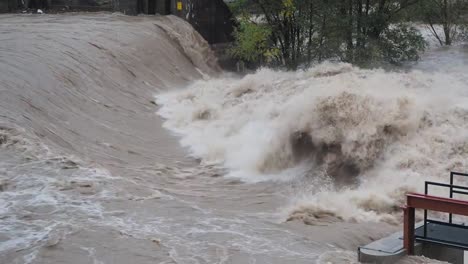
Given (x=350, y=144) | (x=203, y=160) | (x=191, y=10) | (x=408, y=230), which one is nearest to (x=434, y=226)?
(x=408, y=230)

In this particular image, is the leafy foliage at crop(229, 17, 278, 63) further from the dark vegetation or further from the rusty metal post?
the rusty metal post

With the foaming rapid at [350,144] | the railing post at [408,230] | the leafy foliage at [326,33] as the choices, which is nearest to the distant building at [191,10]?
the leafy foliage at [326,33]

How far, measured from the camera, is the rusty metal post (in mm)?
6332

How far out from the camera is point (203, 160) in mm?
10812

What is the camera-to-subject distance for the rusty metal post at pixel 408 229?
20.8ft

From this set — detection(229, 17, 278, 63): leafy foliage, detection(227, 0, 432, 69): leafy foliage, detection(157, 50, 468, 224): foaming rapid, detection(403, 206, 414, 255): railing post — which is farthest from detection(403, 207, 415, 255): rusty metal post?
detection(229, 17, 278, 63): leafy foliage

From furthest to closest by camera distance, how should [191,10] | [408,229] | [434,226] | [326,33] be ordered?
1. [191,10]
2. [326,33]
3. [434,226]
4. [408,229]

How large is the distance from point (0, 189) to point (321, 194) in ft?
13.1

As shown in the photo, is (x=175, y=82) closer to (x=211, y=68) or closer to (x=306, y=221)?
(x=211, y=68)

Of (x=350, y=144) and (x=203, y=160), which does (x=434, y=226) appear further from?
(x=203, y=160)

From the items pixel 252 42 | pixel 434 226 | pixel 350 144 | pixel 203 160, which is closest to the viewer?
pixel 434 226

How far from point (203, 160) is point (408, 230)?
4.97m

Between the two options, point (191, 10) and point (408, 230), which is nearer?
point (408, 230)

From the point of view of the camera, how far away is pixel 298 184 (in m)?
9.29
